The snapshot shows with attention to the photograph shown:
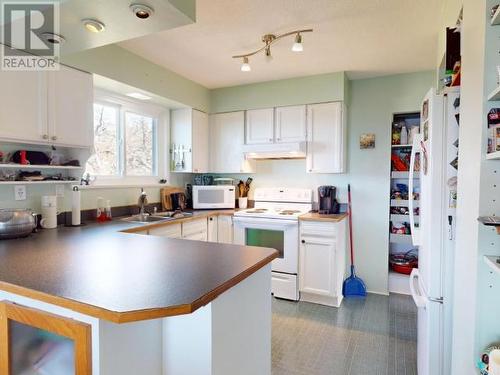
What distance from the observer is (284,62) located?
2.89m

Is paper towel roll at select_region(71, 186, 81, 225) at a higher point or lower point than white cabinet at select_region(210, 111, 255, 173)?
lower

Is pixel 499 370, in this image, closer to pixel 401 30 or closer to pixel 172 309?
pixel 172 309

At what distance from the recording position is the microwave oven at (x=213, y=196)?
355cm


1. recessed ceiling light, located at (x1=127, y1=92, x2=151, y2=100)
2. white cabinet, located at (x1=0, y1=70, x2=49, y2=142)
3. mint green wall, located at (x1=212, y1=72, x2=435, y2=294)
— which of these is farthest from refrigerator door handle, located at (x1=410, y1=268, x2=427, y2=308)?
recessed ceiling light, located at (x1=127, y1=92, x2=151, y2=100)

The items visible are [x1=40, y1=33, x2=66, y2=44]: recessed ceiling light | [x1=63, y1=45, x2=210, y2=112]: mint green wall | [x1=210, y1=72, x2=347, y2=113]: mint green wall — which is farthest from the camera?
[x1=210, y1=72, x2=347, y2=113]: mint green wall

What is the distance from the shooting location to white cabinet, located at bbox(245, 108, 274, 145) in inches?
136

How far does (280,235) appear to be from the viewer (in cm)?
314

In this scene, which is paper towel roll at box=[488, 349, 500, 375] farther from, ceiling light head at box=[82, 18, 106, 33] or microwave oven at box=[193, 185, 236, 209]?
microwave oven at box=[193, 185, 236, 209]

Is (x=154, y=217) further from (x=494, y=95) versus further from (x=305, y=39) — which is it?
(x=494, y=95)

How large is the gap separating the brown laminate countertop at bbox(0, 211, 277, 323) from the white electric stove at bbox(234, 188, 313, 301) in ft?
5.05

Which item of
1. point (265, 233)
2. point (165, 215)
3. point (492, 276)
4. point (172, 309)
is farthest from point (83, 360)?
point (265, 233)

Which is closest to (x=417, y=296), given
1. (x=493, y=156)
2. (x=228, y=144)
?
(x=493, y=156)

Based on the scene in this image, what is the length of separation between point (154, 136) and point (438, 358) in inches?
128

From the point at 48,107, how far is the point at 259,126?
213 centimetres
